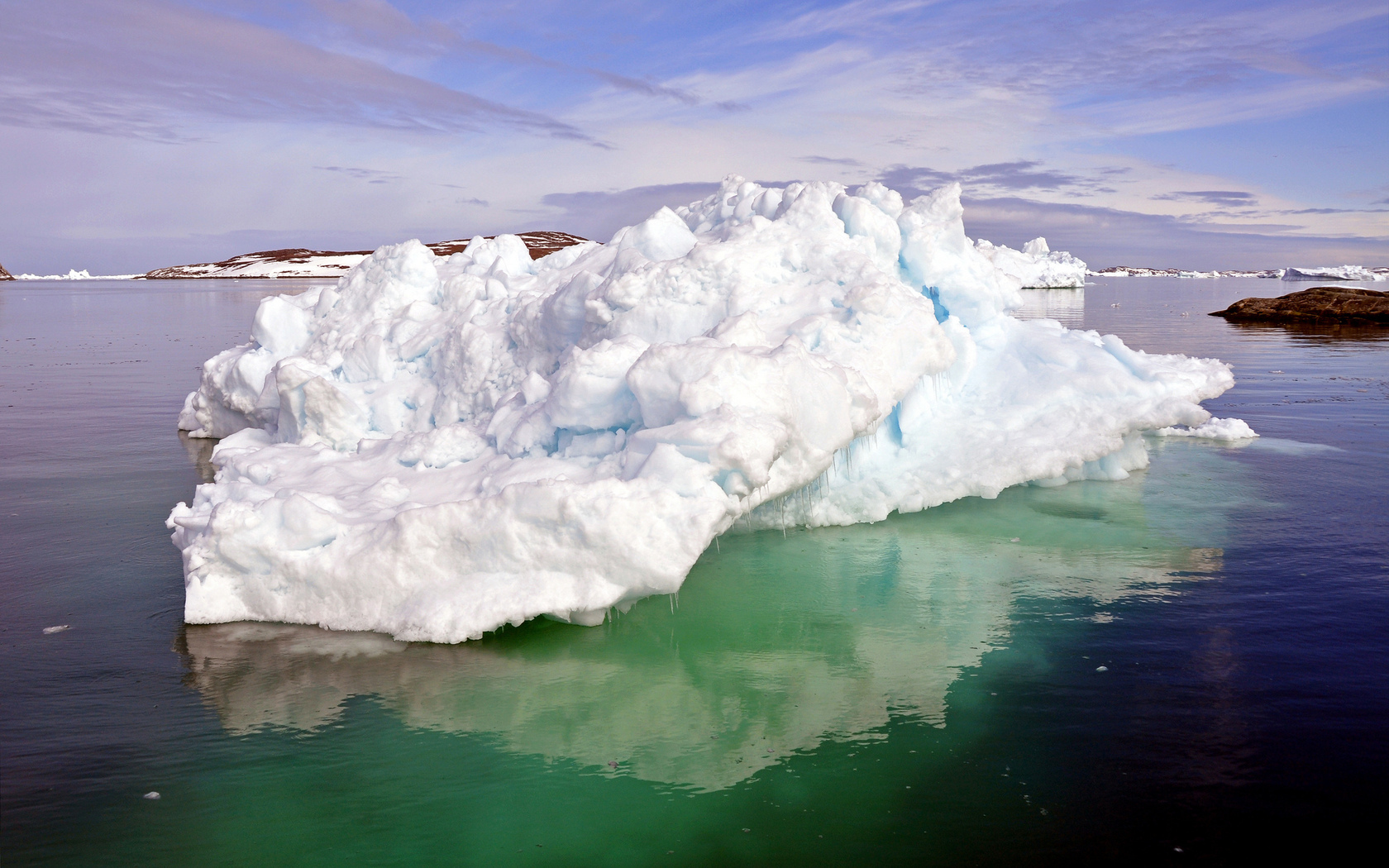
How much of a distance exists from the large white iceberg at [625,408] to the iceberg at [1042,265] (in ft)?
276

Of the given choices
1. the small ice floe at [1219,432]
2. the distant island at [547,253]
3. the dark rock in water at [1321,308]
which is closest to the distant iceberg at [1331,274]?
the distant island at [547,253]

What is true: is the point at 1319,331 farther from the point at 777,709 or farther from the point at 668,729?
the point at 668,729

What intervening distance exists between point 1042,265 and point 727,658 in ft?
321

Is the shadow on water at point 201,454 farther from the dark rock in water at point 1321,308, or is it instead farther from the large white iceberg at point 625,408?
the dark rock in water at point 1321,308

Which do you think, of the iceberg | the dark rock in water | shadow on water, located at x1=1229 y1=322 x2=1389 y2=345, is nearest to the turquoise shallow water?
shadow on water, located at x1=1229 y1=322 x2=1389 y2=345

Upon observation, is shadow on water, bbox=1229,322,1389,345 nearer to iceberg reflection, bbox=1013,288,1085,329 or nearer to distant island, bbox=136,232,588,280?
iceberg reflection, bbox=1013,288,1085,329

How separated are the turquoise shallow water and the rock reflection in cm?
3

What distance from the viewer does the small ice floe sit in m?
17.5

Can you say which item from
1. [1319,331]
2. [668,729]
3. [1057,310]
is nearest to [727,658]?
[668,729]

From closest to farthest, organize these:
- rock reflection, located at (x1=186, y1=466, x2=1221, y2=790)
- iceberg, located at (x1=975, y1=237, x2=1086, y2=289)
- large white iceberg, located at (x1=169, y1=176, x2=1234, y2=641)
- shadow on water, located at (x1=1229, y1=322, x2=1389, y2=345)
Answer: rock reflection, located at (x1=186, y1=466, x2=1221, y2=790)
large white iceberg, located at (x1=169, y1=176, x2=1234, y2=641)
shadow on water, located at (x1=1229, y1=322, x2=1389, y2=345)
iceberg, located at (x1=975, y1=237, x2=1086, y2=289)

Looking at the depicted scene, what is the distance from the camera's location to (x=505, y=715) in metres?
7.07

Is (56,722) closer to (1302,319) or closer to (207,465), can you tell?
(207,465)

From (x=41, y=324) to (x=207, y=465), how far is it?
4400 centimetres

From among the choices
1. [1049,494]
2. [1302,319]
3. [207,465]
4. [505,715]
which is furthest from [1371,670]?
[1302,319]
